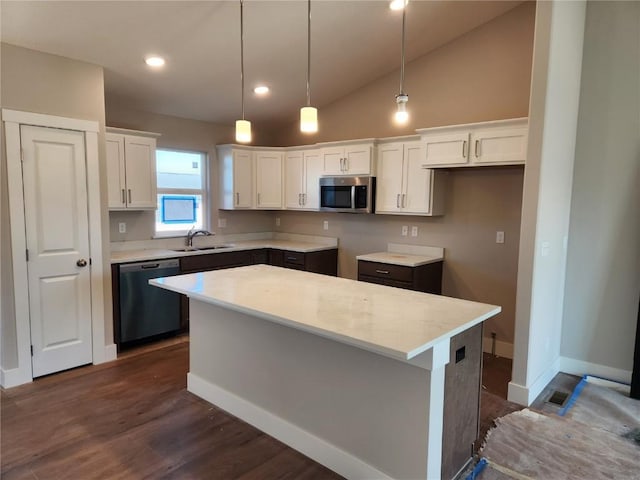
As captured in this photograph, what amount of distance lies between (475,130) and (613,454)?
254cm

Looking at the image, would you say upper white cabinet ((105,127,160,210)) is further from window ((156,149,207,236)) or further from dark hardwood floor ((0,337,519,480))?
dark hardwood floor ((0,337,519,480))

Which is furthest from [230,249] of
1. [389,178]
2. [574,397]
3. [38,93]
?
[574,397]

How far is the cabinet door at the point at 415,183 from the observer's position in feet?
13.4

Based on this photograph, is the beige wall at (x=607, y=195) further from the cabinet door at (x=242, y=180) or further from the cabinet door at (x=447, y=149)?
the cabinet door at (x=242, y=180)

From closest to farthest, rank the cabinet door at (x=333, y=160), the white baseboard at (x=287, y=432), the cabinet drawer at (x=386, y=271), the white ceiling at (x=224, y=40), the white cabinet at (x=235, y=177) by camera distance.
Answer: the white baseboard at (x=287, y=432)
the white ceiling at (x=224, y=40)
the cabinet drawer at (x=386, y=271)
the cabinet door at (x=333, y=160)
the white cabinet at (x=235, y=177)

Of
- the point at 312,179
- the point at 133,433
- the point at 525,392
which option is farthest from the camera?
the point at 312,179

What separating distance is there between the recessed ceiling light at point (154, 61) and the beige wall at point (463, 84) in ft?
7.30

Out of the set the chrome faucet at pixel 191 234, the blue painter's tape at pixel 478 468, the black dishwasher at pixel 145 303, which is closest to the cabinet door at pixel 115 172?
the black dishwasher at pixel 145 303

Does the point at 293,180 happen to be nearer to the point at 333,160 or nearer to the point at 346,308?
the point at 333,160

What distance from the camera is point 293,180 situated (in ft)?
17.3

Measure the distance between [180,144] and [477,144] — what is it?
3325 millimetres

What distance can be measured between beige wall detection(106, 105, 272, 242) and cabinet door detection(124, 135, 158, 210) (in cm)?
33

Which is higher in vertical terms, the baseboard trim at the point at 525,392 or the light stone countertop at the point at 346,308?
the light stone countertop at the point at 346,308

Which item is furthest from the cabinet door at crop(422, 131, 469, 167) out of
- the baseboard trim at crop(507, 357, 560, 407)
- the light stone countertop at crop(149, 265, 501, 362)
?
the baseboard trim at crop(507, 357, 560, 407)
